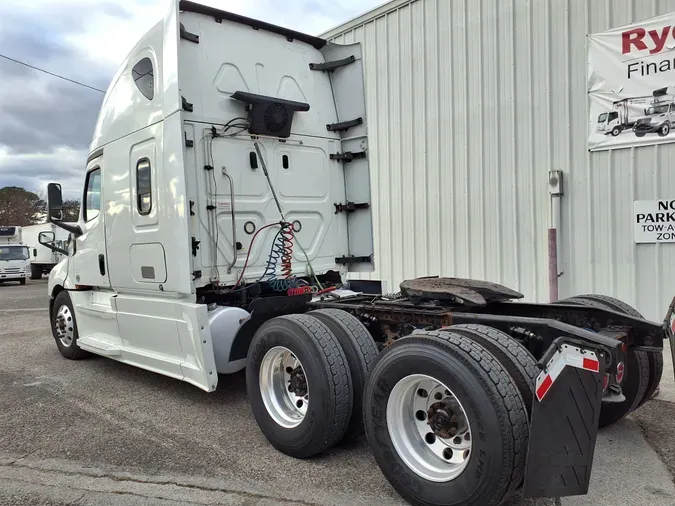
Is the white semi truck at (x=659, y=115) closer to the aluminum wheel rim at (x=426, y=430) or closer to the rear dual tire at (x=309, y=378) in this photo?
the rear dual tire at (x=309, y=378)

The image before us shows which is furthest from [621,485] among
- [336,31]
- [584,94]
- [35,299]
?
[35,299]

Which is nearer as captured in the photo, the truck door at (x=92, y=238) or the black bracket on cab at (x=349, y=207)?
the truck door at (x=92, y=238)

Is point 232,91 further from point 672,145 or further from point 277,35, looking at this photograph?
point 672,145

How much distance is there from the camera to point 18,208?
166 feet

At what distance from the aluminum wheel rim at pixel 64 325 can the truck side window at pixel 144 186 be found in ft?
8.71

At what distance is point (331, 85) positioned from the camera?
6.03m

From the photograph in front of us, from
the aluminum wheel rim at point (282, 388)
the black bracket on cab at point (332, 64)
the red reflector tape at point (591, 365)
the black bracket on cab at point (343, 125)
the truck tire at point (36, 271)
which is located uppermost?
the black bracket on cab at point (332, 64)

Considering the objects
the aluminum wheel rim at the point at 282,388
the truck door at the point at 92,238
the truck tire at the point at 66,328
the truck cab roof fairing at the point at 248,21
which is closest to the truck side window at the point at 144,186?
the truck door at the point at 92,238

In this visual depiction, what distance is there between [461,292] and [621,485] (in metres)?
1.53

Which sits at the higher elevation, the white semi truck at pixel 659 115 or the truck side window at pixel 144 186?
the white semi truck at pixel 659 115

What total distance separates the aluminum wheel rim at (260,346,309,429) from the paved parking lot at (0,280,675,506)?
0.92 ft

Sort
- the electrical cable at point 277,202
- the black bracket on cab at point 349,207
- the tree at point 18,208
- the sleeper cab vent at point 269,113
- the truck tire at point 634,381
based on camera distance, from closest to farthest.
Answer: the truck tire at point 634,381
the sleeper cab vent at point 269,113
the electrical cable at point 277,202
the black bracket on cab at point 349,207
the tree at point 18,208

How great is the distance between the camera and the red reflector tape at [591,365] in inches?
103

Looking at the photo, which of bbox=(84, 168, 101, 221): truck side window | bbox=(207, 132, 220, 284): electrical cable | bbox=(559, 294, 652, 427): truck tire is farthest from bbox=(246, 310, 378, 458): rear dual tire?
bbox=(84, 168, 101, 221): truck side window
